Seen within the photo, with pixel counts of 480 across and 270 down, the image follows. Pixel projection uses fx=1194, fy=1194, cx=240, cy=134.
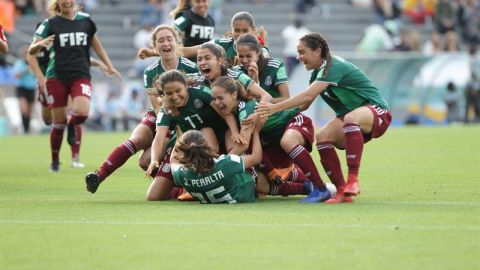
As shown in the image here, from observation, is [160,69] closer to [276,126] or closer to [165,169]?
[165,169]

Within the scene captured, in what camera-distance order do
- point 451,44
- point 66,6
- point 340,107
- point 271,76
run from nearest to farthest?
1. point 340,107
2. point 271,76
3. point 66,6
4. point 451,44

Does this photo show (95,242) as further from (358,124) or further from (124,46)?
(124,46)

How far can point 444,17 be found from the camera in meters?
34.8

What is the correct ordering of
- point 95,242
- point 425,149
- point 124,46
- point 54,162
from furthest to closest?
point 124,46 → point 425,149 → point 54,162 → point 95,242

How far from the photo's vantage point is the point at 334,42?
113 ft

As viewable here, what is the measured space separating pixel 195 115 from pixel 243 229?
8.34ft

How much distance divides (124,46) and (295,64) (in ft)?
20.2

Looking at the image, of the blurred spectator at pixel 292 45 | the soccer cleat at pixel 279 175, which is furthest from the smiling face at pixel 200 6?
the blurred spectator at pixel 292 45

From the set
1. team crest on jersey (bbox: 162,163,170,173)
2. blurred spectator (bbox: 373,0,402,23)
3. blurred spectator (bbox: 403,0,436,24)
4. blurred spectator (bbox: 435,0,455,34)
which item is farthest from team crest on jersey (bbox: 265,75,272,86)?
blurred spectator (bbox: 403,0,436,24)

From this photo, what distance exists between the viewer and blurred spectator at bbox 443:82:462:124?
2935 cm

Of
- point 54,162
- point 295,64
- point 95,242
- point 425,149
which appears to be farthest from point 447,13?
point 95,242

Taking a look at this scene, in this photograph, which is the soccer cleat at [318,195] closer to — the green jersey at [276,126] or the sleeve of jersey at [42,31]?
the green jersey at [276,126]

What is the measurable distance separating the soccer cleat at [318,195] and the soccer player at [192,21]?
4.72m

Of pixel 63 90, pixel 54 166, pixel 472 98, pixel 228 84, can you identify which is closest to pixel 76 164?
pixel 54 166
